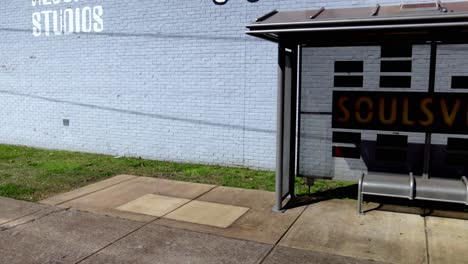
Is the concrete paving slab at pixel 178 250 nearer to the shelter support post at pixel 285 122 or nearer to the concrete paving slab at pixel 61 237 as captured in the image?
the concrete paving slab at pixel 61 237

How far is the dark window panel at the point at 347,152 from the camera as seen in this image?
6.34 metres

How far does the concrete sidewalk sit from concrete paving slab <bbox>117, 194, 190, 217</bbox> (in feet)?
0.05

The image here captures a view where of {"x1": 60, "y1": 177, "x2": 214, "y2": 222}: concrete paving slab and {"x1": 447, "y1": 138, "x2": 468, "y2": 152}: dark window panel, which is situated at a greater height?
{"x1": 447, "y1": 138, "x2": 468, "y2": 152}: dark window panel

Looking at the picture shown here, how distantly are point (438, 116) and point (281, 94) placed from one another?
210 cm

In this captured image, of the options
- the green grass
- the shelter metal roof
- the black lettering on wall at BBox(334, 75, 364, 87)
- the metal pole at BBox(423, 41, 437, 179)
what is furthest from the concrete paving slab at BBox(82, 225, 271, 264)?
the black lettering on wall at BBox(334, 75, 364, 87)

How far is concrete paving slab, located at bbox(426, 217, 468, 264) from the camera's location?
176 inches

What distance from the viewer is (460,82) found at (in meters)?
5.86

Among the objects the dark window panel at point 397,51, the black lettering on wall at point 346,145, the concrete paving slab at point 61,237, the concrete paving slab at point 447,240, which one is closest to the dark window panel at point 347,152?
the black lettering on wall at point 346,145

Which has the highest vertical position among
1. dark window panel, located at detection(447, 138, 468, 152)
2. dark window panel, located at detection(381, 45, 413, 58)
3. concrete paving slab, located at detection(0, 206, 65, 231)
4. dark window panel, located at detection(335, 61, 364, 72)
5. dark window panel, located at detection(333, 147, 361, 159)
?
dark window panel, located at detection(381, 45, 413, 58)

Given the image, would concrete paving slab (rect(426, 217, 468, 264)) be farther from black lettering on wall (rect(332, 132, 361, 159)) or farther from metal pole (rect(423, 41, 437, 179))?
black lettering on wall (rect(332, 132, 361, 159))

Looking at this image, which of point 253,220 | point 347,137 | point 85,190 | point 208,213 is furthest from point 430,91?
point 85,190

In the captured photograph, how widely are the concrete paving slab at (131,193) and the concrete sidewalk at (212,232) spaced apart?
28 mm

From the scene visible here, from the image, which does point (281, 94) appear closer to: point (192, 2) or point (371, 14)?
point (371, 14)

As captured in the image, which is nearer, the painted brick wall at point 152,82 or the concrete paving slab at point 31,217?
the concrete paving slab at point 31,217
